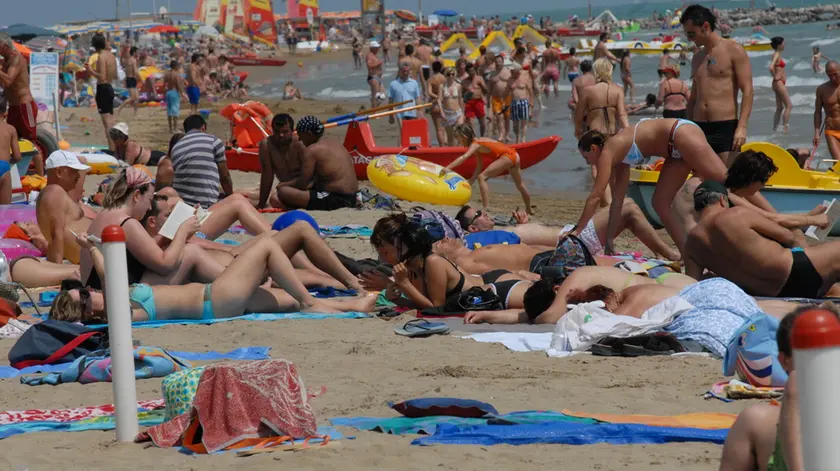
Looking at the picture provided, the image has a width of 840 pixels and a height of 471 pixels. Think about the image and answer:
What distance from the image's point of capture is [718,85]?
7727 millimetres

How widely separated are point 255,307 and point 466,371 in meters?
1.89

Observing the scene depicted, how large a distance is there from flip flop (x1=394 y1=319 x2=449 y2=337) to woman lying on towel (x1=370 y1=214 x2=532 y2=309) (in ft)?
1.10

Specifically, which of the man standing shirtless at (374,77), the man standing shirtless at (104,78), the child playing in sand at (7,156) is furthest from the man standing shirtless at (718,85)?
the man standing shirtless at (374,77)

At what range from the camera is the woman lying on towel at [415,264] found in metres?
6.00

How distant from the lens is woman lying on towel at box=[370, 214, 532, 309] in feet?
19.7

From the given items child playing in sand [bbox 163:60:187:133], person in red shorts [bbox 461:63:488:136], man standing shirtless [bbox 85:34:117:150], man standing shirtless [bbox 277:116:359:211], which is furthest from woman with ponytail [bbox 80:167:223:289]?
child playing in sand [bbox 163:60:187:133]

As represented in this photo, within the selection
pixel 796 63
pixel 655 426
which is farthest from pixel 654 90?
pixel 655 426

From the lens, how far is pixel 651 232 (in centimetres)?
774

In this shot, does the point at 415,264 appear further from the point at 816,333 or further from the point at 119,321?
the point at 816,333

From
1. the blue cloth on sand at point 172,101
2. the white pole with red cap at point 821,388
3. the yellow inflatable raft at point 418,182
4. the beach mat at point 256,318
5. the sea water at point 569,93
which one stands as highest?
the white pole with red cap at point 821,388

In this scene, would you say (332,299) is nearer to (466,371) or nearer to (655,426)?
(466,371)

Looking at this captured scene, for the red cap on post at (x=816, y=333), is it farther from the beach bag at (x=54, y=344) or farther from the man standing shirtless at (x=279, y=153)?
the man standing shirtless at (x=279, y=153)

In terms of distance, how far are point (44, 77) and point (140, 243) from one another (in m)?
9.07

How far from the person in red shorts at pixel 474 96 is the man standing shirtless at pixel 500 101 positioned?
24 cm
